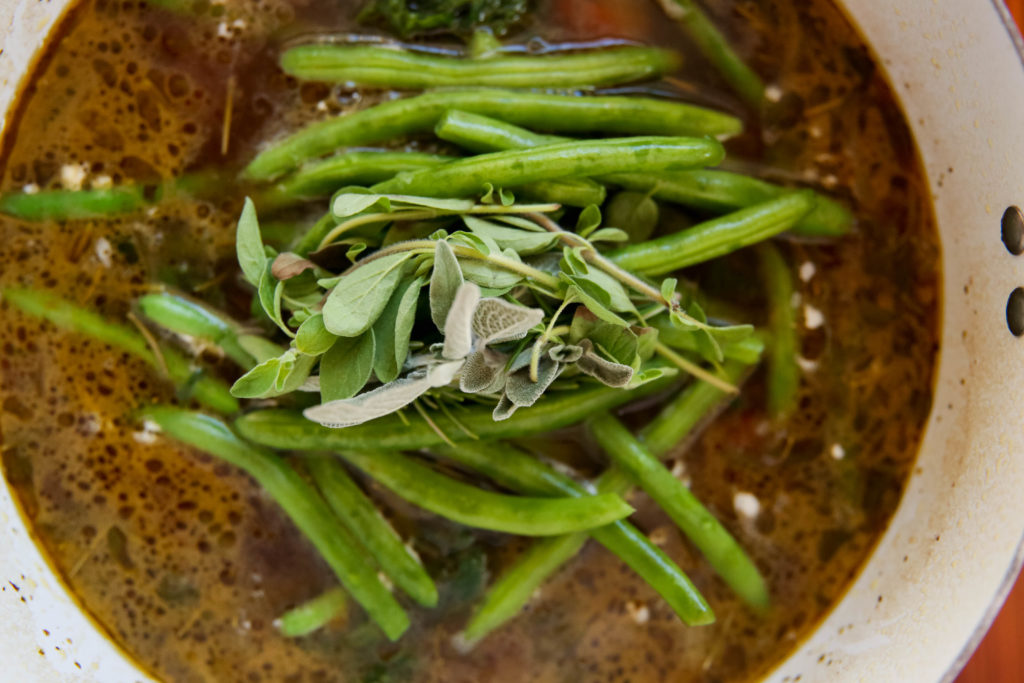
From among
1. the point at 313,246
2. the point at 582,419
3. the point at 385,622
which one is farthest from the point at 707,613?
the point at 313,246

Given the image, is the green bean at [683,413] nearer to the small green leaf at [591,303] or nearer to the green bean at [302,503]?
the small green leaf at [591,303]

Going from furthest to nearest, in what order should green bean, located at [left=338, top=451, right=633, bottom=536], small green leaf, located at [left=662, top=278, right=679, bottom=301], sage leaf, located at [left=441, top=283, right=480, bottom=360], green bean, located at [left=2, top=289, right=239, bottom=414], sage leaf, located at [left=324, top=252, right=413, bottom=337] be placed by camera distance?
green bean, located at [left=2, top=289, right=239, bottom=414], green bean, located at [left=338, top=451, right=633, bottom=536], small green leaf, located at [left=662, top=278, right=679, bottom=301], sage leaf, located at [left=324, top=252, right=413, bottom=337], sage leaf, located at [left=441, top=283, right=480, bottom=360]

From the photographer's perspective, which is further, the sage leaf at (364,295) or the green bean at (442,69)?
the green bean at (442,69)

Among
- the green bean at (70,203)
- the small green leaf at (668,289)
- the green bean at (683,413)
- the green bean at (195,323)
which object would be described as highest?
the small green leaf at (668,289)

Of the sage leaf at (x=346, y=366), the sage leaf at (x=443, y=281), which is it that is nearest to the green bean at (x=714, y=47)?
the sage leaf at (x=443, y=281)

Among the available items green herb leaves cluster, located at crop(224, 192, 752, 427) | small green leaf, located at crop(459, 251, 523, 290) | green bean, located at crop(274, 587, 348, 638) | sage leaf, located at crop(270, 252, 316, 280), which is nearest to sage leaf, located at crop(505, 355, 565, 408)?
green herb leaves cluster, located at crop(224, 192, 752, 427)


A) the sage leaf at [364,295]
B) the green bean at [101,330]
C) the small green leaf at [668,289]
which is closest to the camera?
the sage leaf at [364,295]

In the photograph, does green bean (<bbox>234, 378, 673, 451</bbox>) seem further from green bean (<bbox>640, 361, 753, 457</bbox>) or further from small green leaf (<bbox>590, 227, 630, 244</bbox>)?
small green leaf (<bbox>590, 227, 630, 244</bbox>)
